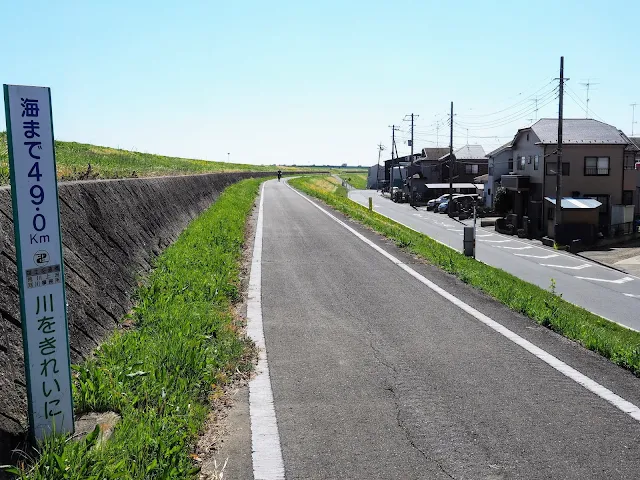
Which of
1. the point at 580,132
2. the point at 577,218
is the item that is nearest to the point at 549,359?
the point at 577,218

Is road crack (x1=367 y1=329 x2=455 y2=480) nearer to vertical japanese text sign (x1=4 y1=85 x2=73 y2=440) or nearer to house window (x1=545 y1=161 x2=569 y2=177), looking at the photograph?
vertical japanese text sign (x1=4 y1=85 x2=73 y2=440)

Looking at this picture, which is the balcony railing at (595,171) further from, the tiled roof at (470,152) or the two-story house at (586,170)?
the tiled roof at (470,152)

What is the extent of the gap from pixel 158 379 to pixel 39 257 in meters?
1.62

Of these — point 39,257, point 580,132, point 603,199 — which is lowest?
point 603,199

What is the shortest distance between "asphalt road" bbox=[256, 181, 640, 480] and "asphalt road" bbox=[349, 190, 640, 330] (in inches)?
458

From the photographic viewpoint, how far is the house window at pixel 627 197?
39.7 meters

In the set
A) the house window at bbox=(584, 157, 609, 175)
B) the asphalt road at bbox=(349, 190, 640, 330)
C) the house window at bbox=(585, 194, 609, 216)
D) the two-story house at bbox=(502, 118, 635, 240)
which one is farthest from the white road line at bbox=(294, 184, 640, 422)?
the house window at bbox=(584, 157, 609, 175)

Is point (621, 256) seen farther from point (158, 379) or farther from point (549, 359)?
point (158, 379)

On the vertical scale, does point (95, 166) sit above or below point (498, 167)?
below

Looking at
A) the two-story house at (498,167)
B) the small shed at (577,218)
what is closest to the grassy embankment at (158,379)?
the small shed at (577,218)

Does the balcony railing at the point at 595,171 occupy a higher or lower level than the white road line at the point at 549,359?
higher

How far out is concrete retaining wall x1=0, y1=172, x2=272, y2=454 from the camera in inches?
165

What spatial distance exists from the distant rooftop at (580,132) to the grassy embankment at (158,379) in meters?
36.9

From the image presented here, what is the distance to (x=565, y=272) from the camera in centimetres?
2645
